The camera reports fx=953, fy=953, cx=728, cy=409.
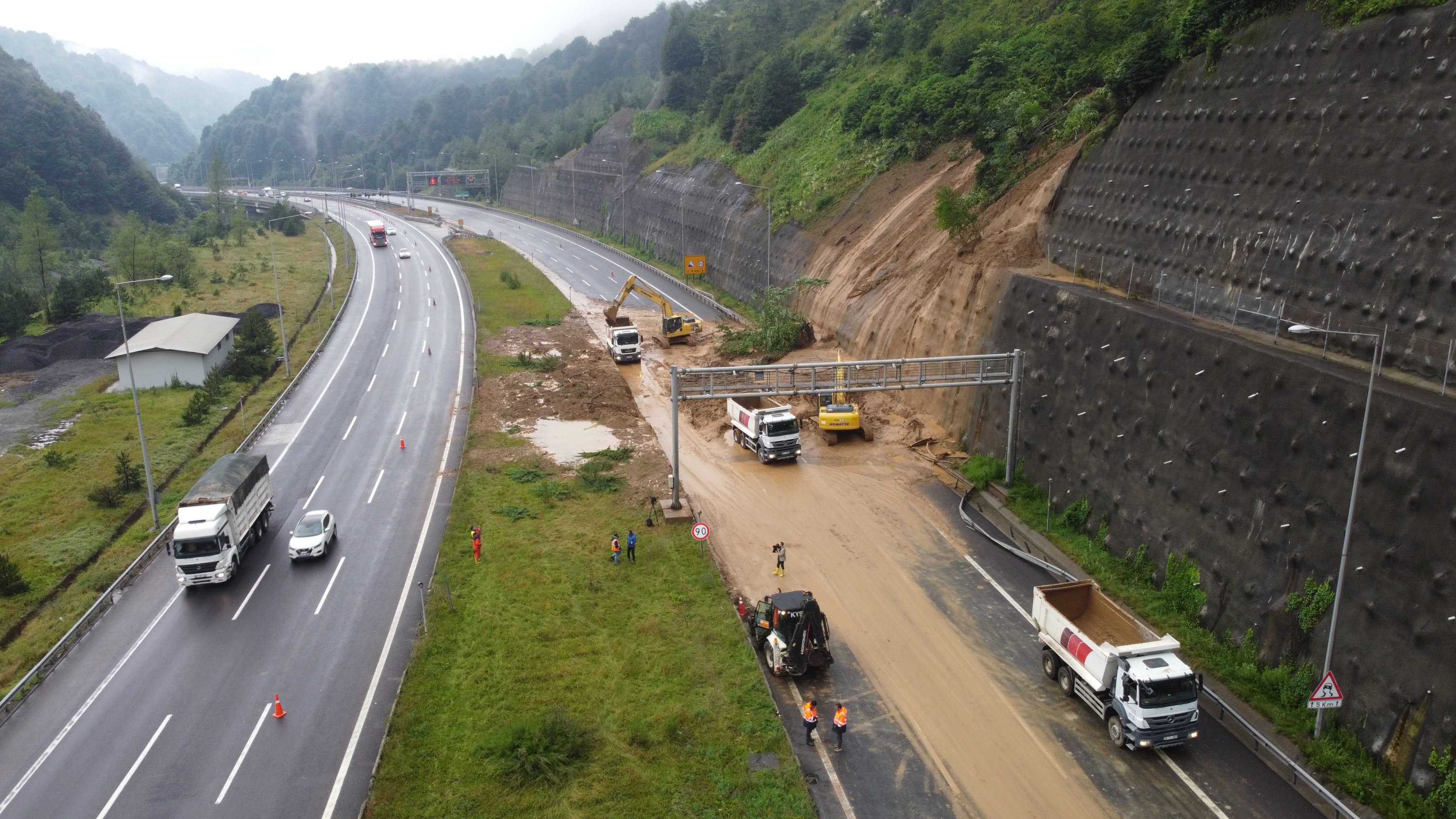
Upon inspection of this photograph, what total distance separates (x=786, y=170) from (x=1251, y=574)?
6464cm

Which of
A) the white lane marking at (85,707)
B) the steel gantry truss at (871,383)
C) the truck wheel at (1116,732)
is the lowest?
the white lane marking at (85,707)

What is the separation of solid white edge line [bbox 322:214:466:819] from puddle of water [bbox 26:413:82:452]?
1964 cm

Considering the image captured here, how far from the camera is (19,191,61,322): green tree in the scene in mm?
85562

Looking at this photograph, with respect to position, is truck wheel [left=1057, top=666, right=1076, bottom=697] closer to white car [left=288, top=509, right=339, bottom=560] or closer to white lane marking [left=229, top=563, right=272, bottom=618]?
white lane marking [left=229, top=563, right=272, bottom=618]

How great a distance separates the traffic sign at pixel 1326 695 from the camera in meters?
20.5

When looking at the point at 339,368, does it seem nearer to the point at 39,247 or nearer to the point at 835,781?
the point at 39,247

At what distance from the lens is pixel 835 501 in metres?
38.9

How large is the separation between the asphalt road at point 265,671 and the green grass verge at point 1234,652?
70.8 ft

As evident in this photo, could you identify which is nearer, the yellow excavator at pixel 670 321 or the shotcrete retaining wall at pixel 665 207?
the yellow excavator at pixel 670 321

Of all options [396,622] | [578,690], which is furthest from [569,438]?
[578,690]

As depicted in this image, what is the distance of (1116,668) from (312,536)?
87.2 feet

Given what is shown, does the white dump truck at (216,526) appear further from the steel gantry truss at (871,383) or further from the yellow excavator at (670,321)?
the yellow excavator at (670,321)

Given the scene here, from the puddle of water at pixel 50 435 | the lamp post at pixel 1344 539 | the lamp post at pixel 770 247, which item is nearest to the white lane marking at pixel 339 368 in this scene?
the puddle of water at pixel 50 435

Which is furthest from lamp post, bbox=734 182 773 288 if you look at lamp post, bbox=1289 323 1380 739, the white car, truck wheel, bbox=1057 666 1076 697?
lamp post, bbox=1289 323 1380 739
